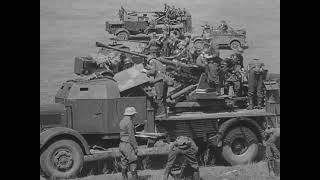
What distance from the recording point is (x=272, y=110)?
28.2 ft

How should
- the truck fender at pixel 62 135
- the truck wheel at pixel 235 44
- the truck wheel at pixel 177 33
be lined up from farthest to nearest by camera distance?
the truck wheel at pixel 177 33
the truck wheel at pixel 235 44
the truck fender at pixel 62 135

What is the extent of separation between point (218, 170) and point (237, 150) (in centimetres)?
48

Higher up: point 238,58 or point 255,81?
point 238,58

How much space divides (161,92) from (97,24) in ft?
4.89

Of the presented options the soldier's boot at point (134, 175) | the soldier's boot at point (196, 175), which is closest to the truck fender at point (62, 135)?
the soldier's boot at point (134, 175)

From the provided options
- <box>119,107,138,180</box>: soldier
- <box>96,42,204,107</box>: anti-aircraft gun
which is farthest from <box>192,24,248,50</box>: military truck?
<box>119,107,138,180</box>: soldier

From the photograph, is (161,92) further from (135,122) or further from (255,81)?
(255,81)

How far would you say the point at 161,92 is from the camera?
8188 millimetres

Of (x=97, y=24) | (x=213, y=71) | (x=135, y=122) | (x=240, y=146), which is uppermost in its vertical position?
(x=97, y=24)

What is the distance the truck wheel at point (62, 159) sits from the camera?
7648mm

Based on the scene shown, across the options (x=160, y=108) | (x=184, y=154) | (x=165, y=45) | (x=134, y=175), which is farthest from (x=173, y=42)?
(x=134, y=175)

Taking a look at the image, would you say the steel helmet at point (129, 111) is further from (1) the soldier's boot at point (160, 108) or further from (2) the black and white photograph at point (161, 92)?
(1) the soldier's boot at point (160, 108)

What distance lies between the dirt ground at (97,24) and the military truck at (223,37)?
0.13m
